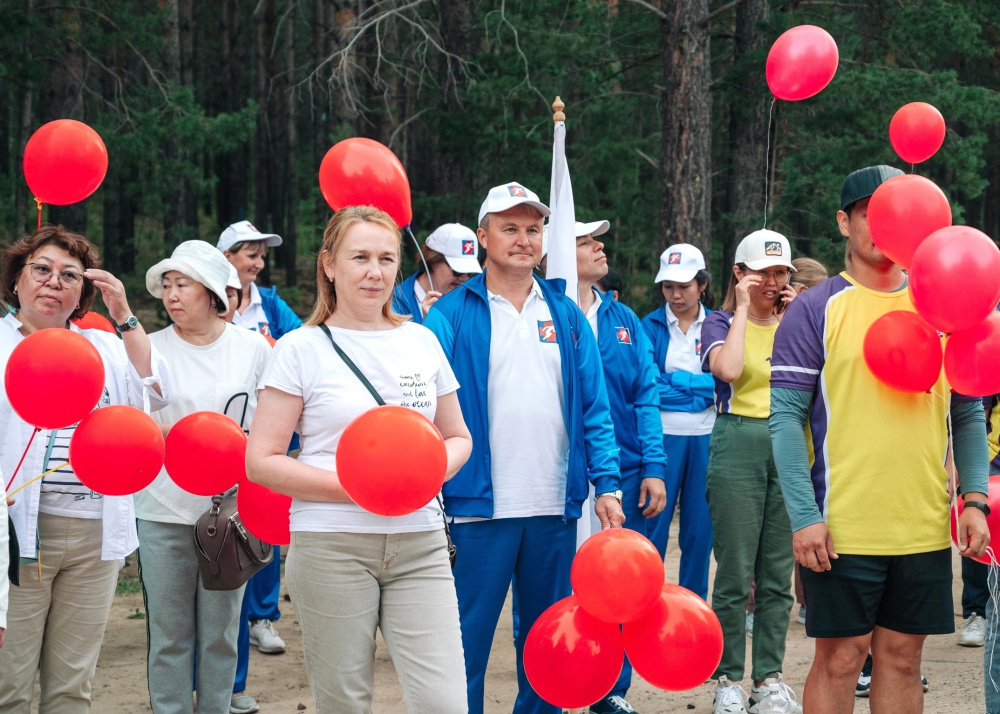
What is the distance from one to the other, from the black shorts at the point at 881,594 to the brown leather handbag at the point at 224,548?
1986mm

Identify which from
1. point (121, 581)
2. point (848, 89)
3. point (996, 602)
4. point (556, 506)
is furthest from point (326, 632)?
point (848, 89)

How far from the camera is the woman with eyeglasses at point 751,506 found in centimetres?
465

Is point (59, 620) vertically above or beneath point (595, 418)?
beneath

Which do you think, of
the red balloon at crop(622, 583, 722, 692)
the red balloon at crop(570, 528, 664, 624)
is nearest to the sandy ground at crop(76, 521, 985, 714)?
the red balloon at crop(622, 583, 722, 692)

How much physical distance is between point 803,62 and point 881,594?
3.16 metres

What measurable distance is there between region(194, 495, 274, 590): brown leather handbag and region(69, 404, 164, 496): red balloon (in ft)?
1.51

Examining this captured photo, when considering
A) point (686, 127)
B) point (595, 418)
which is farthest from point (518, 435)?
point (686, 127)

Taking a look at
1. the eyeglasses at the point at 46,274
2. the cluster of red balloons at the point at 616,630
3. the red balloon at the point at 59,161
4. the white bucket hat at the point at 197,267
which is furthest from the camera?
the red balloon at the point at 59,161

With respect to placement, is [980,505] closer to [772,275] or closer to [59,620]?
[772,275]

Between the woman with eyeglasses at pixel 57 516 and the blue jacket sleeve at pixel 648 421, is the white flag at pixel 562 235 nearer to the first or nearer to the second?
the blue jacket sleeve at pixel 648 421

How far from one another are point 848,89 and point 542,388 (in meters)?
8.65

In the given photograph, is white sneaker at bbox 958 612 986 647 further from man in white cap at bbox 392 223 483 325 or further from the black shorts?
man in white cap at bbox 392 223 483 325

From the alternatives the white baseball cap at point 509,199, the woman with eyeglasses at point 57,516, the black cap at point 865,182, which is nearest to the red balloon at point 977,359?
the black cap at point 865,182

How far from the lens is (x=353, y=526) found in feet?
9.12
